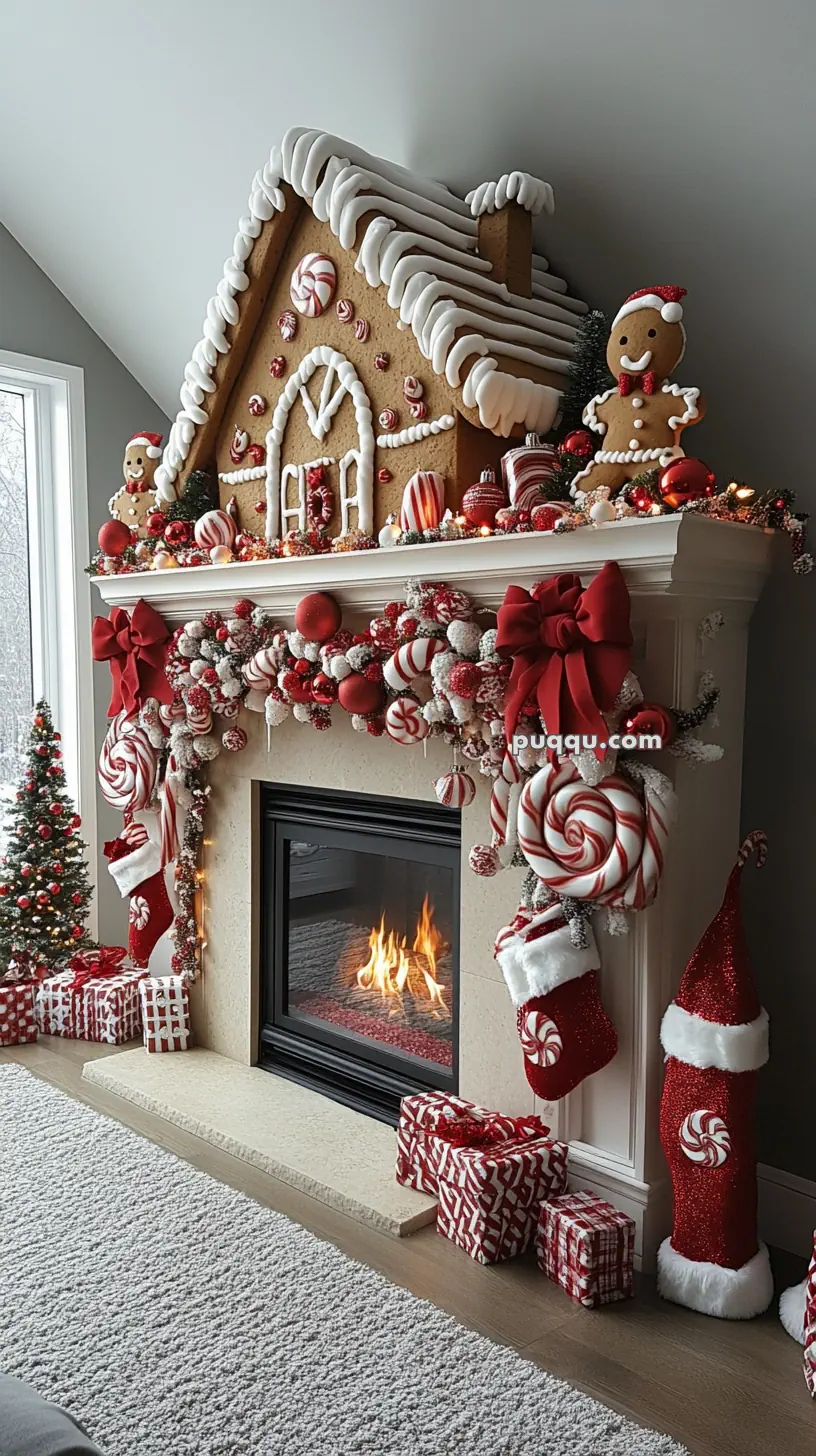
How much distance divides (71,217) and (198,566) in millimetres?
1505

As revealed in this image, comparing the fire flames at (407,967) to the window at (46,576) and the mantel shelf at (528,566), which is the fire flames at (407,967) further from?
the window at (46,576)

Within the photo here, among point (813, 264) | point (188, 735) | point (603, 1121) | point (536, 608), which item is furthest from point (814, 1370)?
point (188, 735)

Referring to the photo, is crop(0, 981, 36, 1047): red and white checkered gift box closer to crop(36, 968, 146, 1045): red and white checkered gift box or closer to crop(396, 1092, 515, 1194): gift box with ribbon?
crop(36, 968, 146, 1045): red and white checkered gift box

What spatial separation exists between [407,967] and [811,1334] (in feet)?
4.77

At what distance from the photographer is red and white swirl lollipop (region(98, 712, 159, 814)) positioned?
3.65m

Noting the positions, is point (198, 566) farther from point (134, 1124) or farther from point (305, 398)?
point (134, 1124)

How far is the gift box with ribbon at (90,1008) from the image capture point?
3873 mm

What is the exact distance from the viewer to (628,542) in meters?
2.28

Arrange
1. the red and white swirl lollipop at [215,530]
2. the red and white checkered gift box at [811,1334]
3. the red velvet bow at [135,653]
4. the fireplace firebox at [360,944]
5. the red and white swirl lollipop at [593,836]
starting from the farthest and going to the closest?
the red velvet bow at [135,653] < the red and white swirl lollipop at [215,530] < the fireplace firebox at [360,944] < the red and white swirl lollipop at [593,836] < the red and white checkered gift box at [811,1334]

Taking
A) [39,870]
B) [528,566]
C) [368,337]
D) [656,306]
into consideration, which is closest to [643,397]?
[656,306]

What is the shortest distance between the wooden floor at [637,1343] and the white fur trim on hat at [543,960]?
1.98ft

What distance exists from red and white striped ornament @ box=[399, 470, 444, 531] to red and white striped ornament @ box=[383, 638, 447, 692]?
1.00 ft

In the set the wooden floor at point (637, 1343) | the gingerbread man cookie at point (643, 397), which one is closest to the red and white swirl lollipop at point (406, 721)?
the gingerbread man cookie at point (643, 397)

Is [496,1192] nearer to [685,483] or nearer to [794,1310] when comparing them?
[794,1310]
